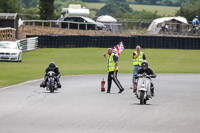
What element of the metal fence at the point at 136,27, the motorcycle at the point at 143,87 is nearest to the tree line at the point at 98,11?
the metal fence at the point at 136,27

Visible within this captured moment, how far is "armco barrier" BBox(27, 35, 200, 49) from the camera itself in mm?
54906

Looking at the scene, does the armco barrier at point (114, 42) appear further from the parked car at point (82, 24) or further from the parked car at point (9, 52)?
the parked car at point (9, 52)

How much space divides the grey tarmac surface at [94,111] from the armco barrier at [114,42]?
1220 inches

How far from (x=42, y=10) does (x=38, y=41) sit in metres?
16.3

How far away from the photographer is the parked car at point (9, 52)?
1622 inches

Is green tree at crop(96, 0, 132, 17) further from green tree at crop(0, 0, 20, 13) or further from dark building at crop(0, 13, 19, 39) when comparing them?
dark building at crop(0, 13, 19, 39)

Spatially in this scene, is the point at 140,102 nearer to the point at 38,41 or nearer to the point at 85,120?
the point at 85,120

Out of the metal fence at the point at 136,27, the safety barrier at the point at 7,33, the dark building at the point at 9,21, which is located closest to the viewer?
the safety barrier at the point at 7,33

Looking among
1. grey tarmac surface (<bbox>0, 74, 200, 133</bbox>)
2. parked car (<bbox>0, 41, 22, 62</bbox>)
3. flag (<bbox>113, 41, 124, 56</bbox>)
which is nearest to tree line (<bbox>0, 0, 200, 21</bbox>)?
parked car (<bbox>0, 41, 22, 62</bbox>)

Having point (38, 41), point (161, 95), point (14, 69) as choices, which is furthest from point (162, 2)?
point (161, 95)

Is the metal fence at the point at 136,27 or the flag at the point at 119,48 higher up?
the metal fence at the point at 136,27

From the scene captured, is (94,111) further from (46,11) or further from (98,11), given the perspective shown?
(98,11)

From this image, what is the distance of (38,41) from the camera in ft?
182

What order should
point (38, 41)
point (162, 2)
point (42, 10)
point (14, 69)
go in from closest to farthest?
point (14, 69) → point (38, 41) → point (42, 10) → point (162, 2)
